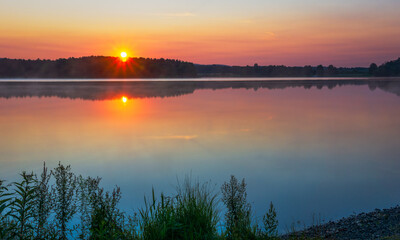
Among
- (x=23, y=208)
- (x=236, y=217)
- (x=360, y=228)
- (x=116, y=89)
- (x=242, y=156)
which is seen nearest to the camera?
(x=23, y=208)

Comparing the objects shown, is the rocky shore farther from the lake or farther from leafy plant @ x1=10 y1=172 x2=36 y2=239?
leafy plant @ x1=10 y1=172 x2=36 y2=239

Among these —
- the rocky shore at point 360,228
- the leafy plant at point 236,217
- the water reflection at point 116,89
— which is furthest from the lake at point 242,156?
the water reflection at point 116,89

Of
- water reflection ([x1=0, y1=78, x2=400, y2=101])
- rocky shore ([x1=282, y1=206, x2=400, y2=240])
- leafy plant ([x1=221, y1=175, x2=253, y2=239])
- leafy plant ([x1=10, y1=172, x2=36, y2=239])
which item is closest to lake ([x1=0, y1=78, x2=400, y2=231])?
rocky shore ([x1=282, y1=206, x2=400, y2=240])

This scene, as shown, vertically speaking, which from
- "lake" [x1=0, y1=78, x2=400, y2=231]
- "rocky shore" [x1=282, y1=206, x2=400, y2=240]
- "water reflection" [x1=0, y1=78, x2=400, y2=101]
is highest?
"water reflection" [x1=0, y1=78, x2=400, y2=101]

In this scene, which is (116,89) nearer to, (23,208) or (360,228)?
(360,228)

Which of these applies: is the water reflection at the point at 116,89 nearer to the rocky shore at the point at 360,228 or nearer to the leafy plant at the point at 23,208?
the rocky shore at the point at 360,228

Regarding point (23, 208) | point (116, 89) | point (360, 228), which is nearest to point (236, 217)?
point (360, 228)

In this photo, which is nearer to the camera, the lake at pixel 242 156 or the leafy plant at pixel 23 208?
the leafy plant at pixel 23 208

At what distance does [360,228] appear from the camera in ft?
32.0

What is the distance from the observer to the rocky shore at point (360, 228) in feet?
29.9

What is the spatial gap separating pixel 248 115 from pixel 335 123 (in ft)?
28.6

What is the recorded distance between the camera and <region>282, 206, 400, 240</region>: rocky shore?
9102 mm

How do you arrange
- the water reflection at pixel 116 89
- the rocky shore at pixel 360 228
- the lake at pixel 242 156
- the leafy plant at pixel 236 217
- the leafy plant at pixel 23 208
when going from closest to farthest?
the leafy plant at pixel 23 208, the leafy plant at pixel 236 217, the rocky shore at pixel 360 228, the lake at pixel 242 156, the water reflection at pixel 116 89

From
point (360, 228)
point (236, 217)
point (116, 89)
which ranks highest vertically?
point (116, 89)
